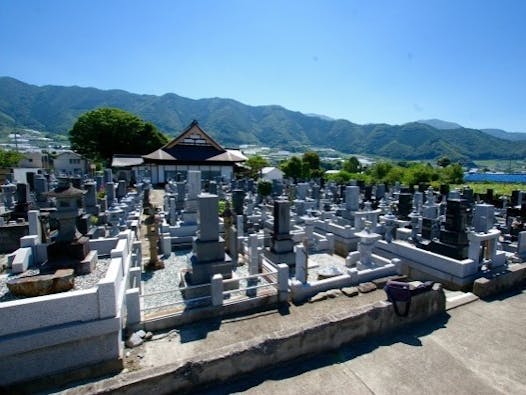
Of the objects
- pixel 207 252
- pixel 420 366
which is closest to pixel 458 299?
pixel 420 366

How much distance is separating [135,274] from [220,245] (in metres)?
2.08

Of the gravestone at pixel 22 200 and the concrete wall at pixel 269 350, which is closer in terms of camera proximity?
the concrete wall at pixel 269 350

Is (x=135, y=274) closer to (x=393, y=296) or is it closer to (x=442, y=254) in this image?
(x=393, y=296)

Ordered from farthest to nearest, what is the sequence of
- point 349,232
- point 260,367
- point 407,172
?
point 407,172
point 349,232
point 260,367

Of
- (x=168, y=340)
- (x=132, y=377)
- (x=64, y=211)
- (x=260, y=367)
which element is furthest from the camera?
(x=64, y=211)

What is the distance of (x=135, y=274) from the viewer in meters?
6.89

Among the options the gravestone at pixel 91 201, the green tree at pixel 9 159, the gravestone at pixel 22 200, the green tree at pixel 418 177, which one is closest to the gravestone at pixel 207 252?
the gravestone at pixel 91 201

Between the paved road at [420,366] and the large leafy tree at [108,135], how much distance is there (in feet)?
158

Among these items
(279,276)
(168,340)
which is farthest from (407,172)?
(168,340)

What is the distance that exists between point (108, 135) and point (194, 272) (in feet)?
150

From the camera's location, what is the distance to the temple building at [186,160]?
34.9m

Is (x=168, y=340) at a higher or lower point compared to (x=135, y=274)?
lower

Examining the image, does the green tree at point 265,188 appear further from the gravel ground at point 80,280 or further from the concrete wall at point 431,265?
the gravel ground at point 80,280

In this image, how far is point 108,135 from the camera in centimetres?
4544
